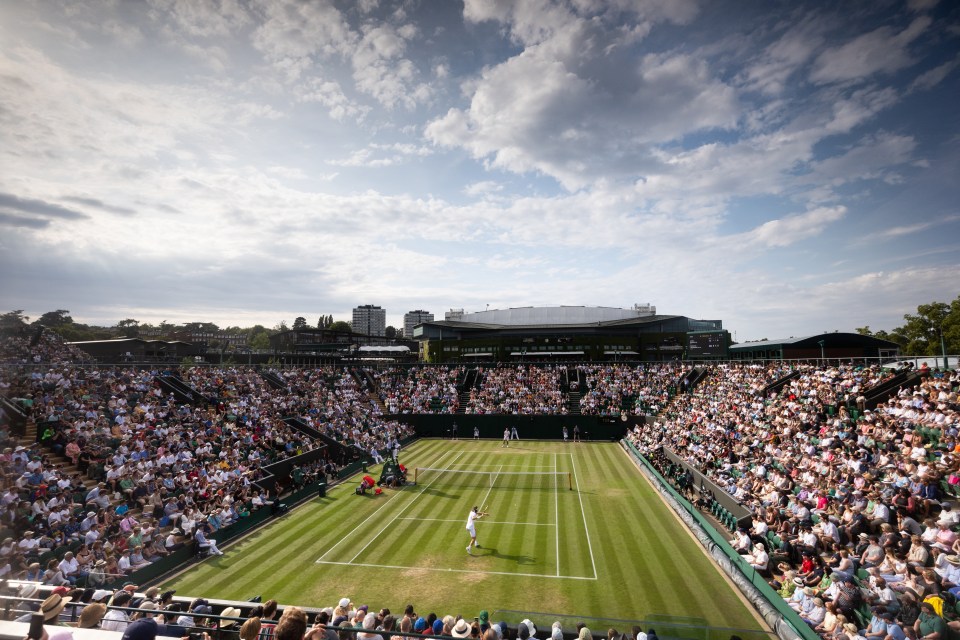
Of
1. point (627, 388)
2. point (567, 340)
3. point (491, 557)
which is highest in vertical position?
point (567, 340)

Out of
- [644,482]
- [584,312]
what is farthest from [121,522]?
[584,312]

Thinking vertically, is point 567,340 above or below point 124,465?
above

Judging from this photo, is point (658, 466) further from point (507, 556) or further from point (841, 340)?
point (841, 340)

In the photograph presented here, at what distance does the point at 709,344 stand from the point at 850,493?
3119cm

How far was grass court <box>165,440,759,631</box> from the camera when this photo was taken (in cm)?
1335

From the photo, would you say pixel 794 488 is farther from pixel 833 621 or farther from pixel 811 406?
pixel 833 621

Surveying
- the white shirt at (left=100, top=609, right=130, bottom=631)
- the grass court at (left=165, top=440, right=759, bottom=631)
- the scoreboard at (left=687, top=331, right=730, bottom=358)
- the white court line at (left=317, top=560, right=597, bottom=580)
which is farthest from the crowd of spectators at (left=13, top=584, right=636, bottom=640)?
the scoreboard at (left=687, top=331, right=730, bottom=358)

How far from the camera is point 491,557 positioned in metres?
16.5

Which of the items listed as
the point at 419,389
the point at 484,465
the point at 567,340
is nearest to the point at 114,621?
the point at 484,465

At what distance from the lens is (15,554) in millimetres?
13195

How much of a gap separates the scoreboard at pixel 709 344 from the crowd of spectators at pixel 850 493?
17.9m

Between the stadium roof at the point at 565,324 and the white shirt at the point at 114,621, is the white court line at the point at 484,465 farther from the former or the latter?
the stadium roof at the point at 565,324

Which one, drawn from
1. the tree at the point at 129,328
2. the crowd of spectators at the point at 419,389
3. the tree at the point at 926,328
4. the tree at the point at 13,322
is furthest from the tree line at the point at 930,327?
the tree at the point at 129,328

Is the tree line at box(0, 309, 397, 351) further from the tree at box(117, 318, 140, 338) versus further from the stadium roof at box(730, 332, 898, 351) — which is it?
the stadium roof at box(730, 332, 898, 351)
